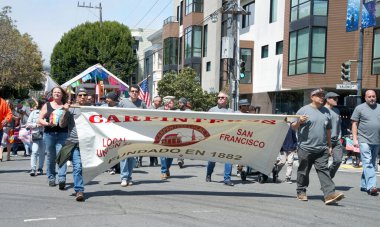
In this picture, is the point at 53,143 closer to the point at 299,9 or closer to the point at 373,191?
the point at 373,191

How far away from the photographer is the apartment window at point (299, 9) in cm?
2520

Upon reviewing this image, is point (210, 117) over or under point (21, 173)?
over

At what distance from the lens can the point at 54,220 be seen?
240 inches

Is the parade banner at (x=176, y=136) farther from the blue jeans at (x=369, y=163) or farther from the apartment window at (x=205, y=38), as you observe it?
the apartment window at (x=205, y=38)

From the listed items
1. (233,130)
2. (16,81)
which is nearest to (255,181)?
(233,130)

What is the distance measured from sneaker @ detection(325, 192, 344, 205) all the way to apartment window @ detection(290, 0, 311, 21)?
63.3ft

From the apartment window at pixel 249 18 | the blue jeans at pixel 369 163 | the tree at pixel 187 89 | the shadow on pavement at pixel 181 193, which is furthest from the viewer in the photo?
the apartment window at pixel 249 18

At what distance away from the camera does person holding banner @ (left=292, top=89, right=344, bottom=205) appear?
7.38 m

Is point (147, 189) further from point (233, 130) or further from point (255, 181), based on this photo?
point (255, 181)

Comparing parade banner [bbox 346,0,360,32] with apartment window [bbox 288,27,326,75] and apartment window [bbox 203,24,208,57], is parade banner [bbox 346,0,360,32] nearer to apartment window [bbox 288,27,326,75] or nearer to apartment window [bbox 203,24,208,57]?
apartment window [bbox 288,27,326,75]

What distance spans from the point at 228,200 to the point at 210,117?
1362 millimetres

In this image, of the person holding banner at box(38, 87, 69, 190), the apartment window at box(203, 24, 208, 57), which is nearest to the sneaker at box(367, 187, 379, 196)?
the person holding banner at box(38, 87, 69, 190)

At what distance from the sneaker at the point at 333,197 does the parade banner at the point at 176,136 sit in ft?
3.77

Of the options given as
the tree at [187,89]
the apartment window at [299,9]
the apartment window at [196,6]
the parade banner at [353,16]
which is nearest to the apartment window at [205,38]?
the apartment window at [196,6]
